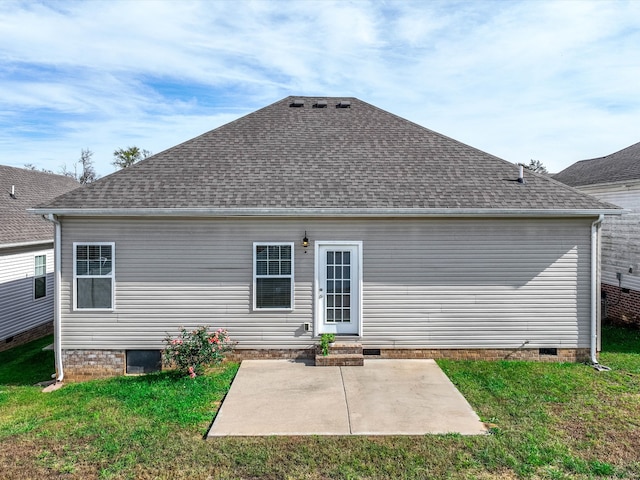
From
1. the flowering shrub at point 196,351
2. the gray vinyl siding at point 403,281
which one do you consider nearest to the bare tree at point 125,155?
the gray vinyl siding at point 403,281

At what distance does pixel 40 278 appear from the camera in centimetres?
1219

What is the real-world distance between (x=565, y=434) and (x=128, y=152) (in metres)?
42.5

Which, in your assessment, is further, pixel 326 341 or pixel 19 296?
pixel 19 296

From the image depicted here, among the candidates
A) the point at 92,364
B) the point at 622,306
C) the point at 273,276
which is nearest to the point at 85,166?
the point at 92,364

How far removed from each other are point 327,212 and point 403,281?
2.05 meters

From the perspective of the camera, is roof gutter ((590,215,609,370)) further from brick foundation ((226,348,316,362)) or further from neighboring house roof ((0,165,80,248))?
neighboring house roof ((0,165,80,248))

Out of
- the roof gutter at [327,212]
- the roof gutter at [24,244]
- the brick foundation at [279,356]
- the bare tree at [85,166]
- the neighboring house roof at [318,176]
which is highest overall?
the bare tree at [85,166]

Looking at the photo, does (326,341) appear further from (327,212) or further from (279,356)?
(327,212)

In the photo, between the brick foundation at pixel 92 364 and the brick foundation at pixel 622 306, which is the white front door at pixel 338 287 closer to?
the brick foundation at pixel 92 364

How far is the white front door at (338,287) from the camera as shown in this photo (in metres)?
7.77

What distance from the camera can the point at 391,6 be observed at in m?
9.52

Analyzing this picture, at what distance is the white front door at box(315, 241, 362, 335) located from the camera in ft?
25.5

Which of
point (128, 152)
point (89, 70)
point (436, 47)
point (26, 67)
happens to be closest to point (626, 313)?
point (436, 47)

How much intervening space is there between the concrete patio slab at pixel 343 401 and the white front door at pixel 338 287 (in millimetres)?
863
